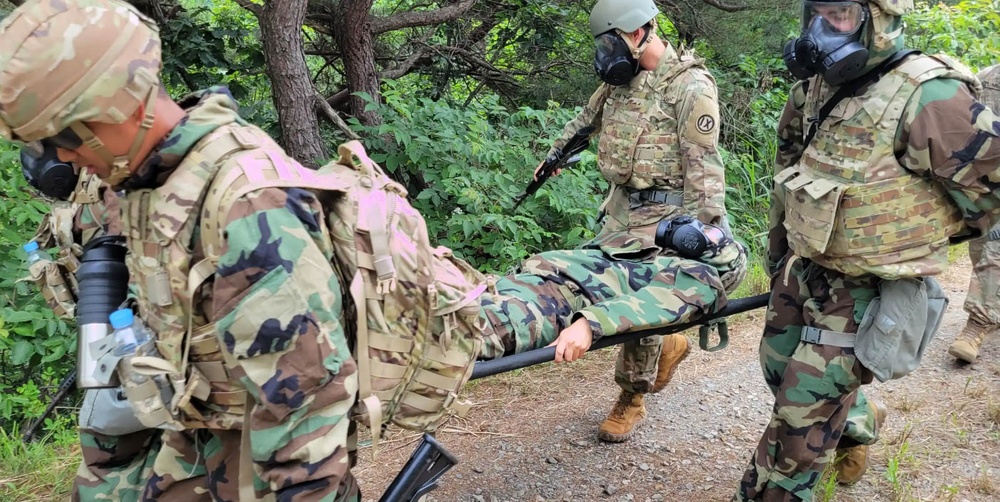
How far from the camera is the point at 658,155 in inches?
131

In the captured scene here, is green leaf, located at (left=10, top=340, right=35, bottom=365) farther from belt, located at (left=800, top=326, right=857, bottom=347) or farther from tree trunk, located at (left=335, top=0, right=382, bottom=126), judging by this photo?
belt, located at (left=800, top=326, right=857, bottom=347)

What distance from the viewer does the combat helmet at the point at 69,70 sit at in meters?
1.32

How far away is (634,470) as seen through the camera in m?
3.51

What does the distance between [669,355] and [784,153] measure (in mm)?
1350

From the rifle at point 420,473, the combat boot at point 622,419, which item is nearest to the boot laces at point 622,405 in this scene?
the combat boot at point 622,419

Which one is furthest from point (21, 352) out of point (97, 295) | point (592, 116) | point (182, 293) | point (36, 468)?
point (592, 116)

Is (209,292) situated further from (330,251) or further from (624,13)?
(624,13)

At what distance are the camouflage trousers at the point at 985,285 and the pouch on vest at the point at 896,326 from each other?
2.41 meters

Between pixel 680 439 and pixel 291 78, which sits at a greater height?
pixel 291 78

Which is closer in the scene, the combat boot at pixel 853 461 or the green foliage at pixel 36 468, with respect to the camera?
the green foliage at pixel 36 468

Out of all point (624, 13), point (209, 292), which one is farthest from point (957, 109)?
point (209, 292)

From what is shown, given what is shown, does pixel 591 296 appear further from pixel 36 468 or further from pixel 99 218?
pixel 36 468

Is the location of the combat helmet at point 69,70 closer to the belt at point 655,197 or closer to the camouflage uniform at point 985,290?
the belt at point 655,197

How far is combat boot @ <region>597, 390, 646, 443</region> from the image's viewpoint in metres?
3.69
